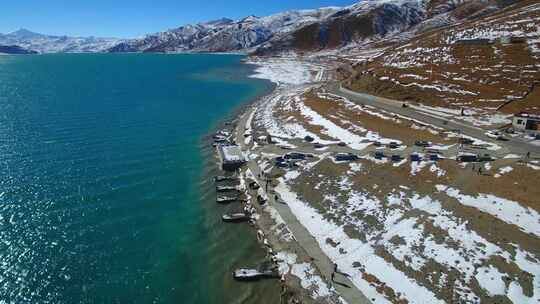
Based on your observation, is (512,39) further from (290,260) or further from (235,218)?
(290,260)

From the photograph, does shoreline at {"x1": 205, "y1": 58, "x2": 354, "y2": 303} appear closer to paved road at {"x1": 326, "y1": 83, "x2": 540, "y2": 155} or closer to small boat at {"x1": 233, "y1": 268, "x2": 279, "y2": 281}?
small boat at {"x1": 233, "y1": 268, "x2": 279, "y2": 281}

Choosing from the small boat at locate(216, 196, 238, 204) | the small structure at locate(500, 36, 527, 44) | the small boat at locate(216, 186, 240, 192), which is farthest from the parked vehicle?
the small structure at locate(500, 36, 527, 44)

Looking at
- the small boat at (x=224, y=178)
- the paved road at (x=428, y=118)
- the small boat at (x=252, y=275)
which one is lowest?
the small boat at (x=252, y=275)

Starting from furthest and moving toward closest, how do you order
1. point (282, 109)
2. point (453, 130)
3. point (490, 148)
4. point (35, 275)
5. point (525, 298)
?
point (282, 109) → point (453, 130) → point (490, 148) → point (35, 275) → point (525, 298)

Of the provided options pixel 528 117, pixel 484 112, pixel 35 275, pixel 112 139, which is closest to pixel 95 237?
pixel 35 275

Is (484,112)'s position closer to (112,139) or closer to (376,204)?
(376,204)

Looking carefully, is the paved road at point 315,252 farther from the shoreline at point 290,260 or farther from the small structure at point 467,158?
the small structure at point 467,158

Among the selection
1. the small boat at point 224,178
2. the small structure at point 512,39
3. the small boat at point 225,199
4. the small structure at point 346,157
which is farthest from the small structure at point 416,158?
the small structure at point 512,39
